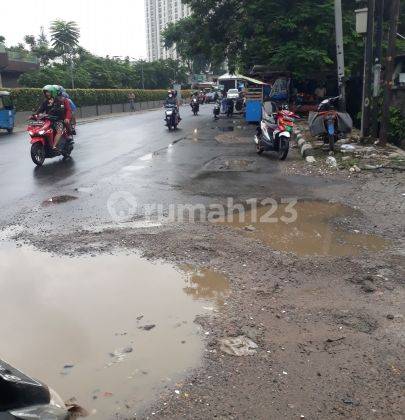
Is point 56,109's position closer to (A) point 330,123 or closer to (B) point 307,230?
(A) point 330,123

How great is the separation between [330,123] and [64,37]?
4785cm

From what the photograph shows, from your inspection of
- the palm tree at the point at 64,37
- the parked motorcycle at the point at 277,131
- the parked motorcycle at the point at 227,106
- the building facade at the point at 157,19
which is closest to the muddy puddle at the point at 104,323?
the parked motorcycle at the point at 277,131

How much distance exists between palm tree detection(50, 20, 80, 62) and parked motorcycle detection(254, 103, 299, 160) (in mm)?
46124

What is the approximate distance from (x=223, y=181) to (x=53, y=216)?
3.59 metres

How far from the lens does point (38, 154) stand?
1119cm

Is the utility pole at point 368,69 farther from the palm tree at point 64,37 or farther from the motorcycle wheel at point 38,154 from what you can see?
the palm tree at point 64,37

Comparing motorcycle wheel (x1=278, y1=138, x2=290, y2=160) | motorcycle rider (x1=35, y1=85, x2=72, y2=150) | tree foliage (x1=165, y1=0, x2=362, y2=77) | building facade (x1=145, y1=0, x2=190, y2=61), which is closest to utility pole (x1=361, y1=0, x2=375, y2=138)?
motorcycle wheel (x1=278, y1=138, x2=290, y2=160)

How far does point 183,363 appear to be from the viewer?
324 cm

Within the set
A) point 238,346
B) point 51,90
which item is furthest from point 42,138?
point 238,346

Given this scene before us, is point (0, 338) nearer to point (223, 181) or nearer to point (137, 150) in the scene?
point (223, 181)

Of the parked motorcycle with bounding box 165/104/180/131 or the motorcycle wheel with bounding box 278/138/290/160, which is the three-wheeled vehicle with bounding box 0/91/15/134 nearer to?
the parked motorcycle with bounding box 165/104/180/131

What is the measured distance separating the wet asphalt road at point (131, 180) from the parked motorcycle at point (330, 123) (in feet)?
3.48

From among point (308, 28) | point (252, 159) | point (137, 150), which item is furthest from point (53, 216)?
point (308, 28)

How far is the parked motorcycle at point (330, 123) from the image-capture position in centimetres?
1164
